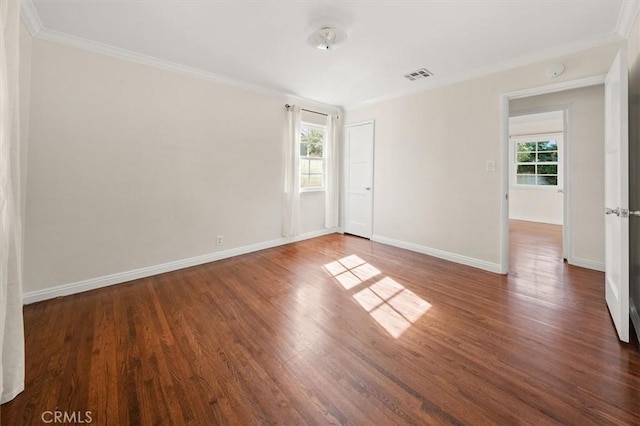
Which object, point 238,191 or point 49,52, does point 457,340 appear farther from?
point 49,52

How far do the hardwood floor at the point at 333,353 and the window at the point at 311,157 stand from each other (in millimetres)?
2307

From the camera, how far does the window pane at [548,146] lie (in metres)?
6.60

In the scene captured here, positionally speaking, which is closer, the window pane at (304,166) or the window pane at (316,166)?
the window pane at (304,166)

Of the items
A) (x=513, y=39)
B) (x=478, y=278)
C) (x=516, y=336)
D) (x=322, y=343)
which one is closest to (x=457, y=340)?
(x=516, y=336)

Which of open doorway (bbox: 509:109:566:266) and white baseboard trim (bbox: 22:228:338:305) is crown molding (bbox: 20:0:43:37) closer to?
white baseboard trim (bbox: 22:228:338:305)

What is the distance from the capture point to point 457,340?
6.44 feet

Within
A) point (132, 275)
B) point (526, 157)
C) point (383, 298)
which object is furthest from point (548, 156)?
point (132, 275)

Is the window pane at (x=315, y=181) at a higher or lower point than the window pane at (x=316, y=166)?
lower

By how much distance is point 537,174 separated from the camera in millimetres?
6867

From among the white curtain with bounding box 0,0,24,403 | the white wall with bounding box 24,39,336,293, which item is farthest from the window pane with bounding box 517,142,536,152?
the white curtain with bounding box 0,0,24,403

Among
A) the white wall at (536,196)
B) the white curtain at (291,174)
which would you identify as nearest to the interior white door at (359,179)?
the white curtain at (291,174)

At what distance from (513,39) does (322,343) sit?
3.28 metres

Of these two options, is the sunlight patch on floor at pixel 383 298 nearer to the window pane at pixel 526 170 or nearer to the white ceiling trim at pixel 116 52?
the white ceiling trim at pixel 116 52

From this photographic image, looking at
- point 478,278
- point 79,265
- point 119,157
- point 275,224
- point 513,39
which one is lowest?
point 478,278
